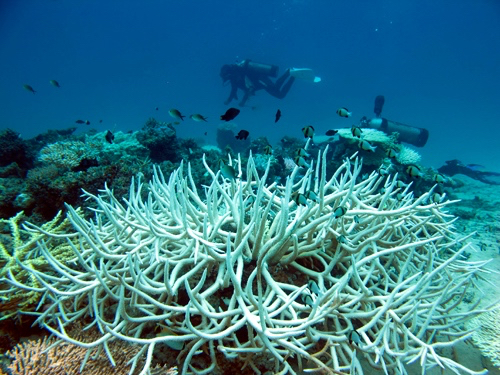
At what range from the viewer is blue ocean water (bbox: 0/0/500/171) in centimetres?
11312

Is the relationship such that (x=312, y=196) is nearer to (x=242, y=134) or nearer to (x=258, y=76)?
(x=242, y=134)

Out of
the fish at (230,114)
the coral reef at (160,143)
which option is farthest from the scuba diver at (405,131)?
the fish at (230,114)

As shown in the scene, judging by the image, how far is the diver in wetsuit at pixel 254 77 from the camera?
72.0 ft

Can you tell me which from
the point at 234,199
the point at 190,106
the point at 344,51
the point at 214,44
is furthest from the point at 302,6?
the point at 234,199

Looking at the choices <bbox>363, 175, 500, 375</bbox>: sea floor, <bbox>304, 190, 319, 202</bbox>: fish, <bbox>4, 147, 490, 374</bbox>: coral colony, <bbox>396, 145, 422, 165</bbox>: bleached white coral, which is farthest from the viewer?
<bbox>396, 145, 422, 165</bbox>: bleached white coral

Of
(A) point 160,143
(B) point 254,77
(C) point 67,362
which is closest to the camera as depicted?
(C) point 67,362

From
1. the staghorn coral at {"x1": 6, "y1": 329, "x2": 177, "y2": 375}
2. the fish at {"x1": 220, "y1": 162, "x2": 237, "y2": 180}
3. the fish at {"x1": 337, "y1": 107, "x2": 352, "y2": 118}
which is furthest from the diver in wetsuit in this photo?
the staghorn coral at {"x1": 6, "y1": 329, "x2": 177, "y2": 375}

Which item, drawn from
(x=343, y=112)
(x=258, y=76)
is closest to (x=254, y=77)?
(x=258, y=76)

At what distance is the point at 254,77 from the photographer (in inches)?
887

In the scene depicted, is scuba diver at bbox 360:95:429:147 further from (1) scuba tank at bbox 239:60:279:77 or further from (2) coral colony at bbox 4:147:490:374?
(2) coral colony at bbox 4:147:490:374

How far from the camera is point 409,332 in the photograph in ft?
6.54

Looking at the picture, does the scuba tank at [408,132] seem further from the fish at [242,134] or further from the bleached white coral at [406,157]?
the fish at [242,134]

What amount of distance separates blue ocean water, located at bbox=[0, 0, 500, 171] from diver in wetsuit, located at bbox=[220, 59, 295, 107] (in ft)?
238

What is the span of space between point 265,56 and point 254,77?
143m
